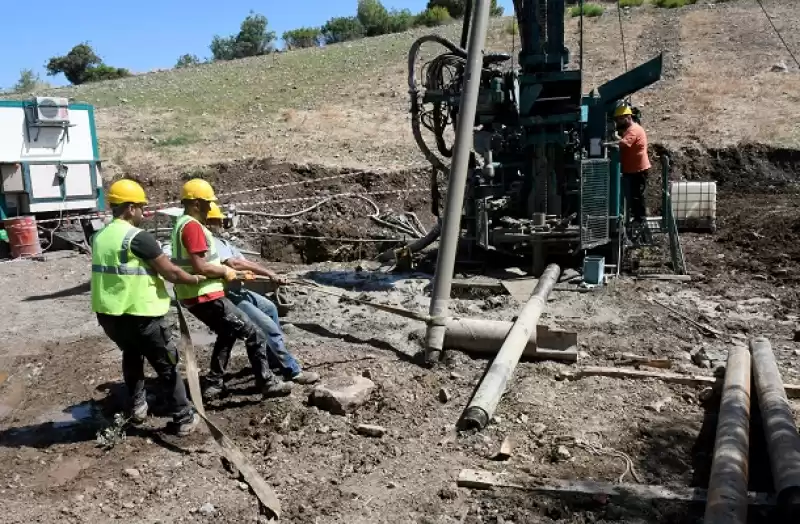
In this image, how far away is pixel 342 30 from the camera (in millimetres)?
47406

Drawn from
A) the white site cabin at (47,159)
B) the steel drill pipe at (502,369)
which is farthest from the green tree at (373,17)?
the steel drill pipe at (502,369)

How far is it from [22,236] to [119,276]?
798 centimetres

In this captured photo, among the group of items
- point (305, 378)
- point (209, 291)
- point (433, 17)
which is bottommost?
point (305, 378)

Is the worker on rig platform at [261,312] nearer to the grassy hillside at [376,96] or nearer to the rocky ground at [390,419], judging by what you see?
the rocky ground at [390,419]

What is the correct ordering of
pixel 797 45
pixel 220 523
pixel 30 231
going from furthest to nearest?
1. pixel 797 45
2. pixel 30 231
3. pixel 220 523

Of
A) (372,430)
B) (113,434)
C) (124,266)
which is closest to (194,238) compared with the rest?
(124,266)

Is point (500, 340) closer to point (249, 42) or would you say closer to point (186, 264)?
point (186, 264)

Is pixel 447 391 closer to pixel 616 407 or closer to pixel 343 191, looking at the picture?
pixel 616 407

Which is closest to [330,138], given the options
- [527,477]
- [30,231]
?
[30,231]

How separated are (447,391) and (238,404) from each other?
5.36 ft

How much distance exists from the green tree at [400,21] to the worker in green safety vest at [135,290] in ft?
135

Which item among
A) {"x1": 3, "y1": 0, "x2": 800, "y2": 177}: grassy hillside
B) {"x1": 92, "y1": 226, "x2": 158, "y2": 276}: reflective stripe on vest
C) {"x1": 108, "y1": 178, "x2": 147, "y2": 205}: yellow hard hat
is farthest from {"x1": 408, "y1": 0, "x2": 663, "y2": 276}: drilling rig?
{"x1": 3, "y1": 0, "x2": 800, "y2": 177}: grassy hillside

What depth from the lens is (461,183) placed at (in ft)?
23.7

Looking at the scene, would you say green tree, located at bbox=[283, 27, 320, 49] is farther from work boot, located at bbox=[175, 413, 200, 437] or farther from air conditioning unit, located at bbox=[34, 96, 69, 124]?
work boot, located at bbox=[175, 413, 200, 437]
